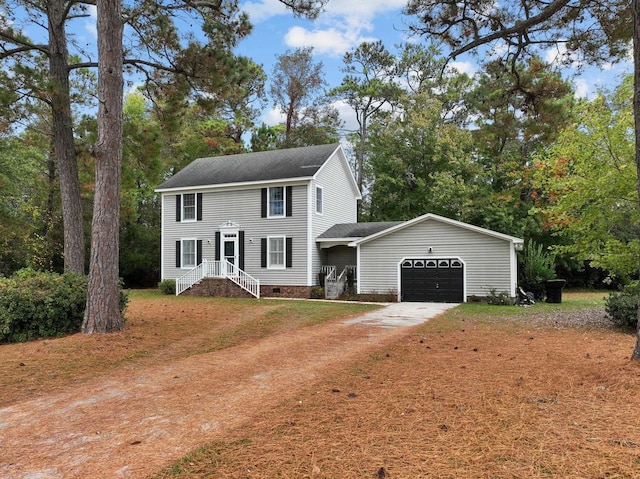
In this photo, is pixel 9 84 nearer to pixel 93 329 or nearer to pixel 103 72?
pixel 103 72

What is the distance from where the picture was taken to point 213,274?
20500 mm

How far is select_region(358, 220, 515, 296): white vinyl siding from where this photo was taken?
16750mm

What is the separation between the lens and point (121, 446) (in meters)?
3.54

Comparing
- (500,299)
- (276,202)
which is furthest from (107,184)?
(500,299)

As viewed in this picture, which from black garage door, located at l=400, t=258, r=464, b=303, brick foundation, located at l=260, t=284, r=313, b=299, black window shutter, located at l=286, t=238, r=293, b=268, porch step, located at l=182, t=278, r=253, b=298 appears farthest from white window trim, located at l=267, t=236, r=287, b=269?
black garage door, located at l=400, t=258, r=464, b=303

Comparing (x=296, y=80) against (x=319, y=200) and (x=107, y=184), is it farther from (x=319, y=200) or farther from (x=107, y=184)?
(x=107, y=184)

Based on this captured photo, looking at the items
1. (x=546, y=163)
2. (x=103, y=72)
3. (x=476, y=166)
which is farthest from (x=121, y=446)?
(x=476, y=166)

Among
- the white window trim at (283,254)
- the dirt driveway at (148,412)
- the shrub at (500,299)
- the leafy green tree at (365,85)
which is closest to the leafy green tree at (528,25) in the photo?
the dirt driveway at (148,412)

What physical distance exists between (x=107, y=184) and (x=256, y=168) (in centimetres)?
1328

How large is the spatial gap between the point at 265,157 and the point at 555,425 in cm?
2039

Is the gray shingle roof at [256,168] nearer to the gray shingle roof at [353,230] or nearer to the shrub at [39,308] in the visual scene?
the gray shingle roof at [353,230]

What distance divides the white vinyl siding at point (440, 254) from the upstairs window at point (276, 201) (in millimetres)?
4212

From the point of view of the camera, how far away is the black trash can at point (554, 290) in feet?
58.3

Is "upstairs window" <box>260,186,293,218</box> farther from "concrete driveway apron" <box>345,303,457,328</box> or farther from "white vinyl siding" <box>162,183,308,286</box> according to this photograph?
"concrete driveway apron" <box>345,303,457,328</box>
